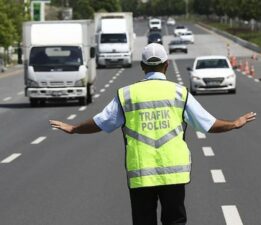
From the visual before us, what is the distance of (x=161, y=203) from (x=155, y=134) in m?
0.41

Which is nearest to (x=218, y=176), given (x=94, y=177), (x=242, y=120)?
(x=94, y=177)

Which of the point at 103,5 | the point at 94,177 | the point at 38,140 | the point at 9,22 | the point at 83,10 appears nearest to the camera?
the point at 94,177

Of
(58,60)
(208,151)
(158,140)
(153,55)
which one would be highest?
(153,55)

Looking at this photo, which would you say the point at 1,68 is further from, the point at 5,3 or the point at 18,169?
the point at 18,169

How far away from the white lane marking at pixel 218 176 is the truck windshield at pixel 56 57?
620 inches

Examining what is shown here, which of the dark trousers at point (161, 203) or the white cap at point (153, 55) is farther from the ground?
the white cap at point (153, 55)

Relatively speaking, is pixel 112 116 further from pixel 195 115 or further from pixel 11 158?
pixel 11 158

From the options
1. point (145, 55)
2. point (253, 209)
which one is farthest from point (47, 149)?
point (145, 55)

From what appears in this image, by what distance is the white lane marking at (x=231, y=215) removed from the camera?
911cm

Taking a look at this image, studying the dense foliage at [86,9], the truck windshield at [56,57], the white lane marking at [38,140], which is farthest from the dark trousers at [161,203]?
the dense foliage at [86,9]

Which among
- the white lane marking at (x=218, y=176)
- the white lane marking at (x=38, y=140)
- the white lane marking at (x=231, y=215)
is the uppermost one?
the white lane marking at (x=231, y=215)

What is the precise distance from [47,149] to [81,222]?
25.0 ft

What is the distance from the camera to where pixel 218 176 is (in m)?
12.5

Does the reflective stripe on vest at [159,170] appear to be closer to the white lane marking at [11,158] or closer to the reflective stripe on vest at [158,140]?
the reflective stripe on vest at [158,140]
